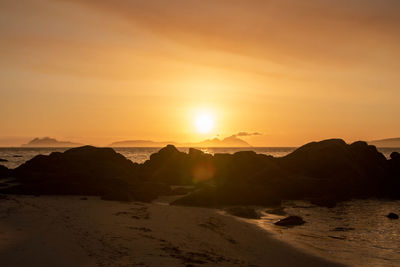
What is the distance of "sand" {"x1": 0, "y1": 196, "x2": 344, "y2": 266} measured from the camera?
11.7 m

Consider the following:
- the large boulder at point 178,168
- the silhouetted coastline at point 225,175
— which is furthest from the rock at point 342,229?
the large boulder at point 178,168

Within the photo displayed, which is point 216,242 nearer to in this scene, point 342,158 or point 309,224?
point 309,224

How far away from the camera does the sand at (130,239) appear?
11.7 metres

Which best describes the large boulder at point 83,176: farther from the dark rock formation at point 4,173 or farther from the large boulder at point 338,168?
the large boulder at point 338,168

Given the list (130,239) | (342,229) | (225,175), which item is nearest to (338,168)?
(225,175)

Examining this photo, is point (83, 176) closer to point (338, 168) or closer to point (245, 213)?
point (245, 213)

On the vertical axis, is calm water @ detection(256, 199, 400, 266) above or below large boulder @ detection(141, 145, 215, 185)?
below

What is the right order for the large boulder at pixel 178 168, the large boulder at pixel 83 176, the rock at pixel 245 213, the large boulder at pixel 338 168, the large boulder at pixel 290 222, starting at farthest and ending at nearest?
the large boulder at pixel 178 168 → the large boulder at pixel 338 168 → the large boulder at pixel 83 176 → the rock at pixel 245 213 → the large boulder at pixel 290 222

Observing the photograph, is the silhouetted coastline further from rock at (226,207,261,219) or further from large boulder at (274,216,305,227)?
large boulder at (274,216,305,227)

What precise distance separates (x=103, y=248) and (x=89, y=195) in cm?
1662

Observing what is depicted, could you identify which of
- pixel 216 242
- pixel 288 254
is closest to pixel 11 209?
pixel 216 242

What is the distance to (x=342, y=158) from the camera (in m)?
38.1

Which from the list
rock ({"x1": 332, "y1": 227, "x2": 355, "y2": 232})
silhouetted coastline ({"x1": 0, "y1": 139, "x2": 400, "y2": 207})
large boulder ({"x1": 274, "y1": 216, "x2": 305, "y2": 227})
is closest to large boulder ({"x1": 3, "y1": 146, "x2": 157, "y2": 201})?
silhouetted coastline ({"x1": 0, "y1": 139, "x2": 400, "y2": 207})

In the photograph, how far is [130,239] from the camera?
14.2 metres
